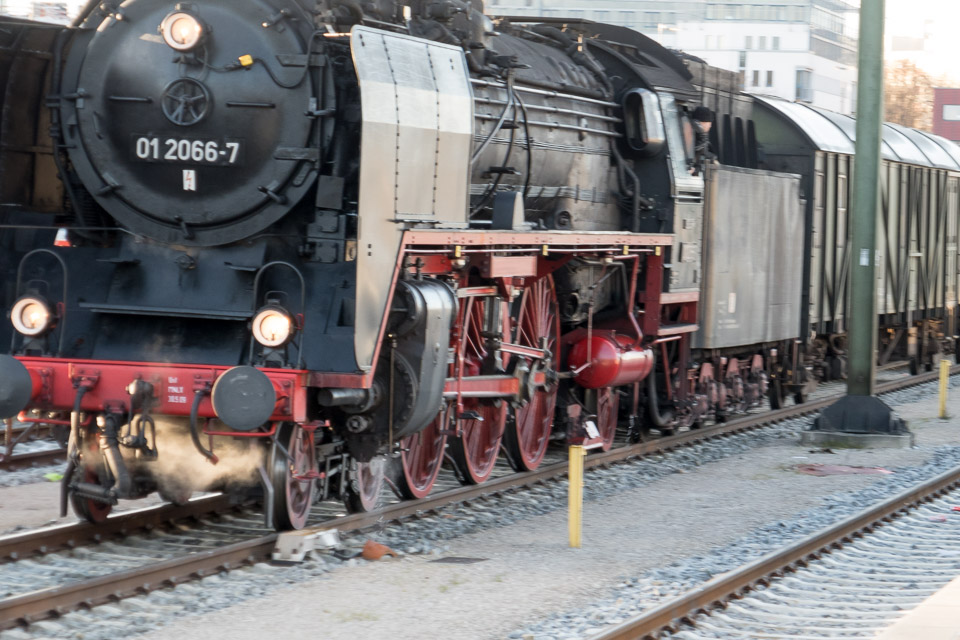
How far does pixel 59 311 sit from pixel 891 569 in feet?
16.3

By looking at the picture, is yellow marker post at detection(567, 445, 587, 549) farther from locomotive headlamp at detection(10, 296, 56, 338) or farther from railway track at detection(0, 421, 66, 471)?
railway track at detection(0, 421, 66, 471)

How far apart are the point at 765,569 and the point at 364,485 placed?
2.54 meters

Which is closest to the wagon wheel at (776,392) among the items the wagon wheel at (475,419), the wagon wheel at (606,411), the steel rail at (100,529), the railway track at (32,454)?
the wagon wheel at (606,411)

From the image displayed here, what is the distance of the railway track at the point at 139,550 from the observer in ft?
20.3

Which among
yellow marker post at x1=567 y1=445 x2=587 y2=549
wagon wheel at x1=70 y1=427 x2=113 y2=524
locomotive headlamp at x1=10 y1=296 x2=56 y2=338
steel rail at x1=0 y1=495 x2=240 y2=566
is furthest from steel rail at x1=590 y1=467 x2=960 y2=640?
locomotive headlamp at x1=10 y1=296 x2=56 y2=338

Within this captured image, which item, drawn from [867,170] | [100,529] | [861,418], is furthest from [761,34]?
[100,529]

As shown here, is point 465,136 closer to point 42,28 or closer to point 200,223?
point 200,223

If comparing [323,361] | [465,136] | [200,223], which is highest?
[465,136]

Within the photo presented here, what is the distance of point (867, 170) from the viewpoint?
43.1 feet

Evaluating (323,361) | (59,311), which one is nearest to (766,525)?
(323,361)

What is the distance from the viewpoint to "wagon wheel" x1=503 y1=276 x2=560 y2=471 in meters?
10.3

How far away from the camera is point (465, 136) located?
8023 millimetres

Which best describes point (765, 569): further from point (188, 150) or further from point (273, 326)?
point (188, 150)

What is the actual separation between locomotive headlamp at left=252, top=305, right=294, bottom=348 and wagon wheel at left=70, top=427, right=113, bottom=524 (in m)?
1.21
